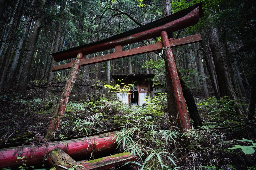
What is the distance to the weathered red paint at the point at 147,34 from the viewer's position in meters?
3.40

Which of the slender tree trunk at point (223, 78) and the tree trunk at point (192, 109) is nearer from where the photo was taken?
the tree trunk at point (192, 109)

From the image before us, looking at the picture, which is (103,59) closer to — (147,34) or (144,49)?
(144,49)

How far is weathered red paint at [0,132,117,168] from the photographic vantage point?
2322mm

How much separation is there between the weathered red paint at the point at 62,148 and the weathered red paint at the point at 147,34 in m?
3.11

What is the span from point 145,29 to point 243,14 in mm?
5828

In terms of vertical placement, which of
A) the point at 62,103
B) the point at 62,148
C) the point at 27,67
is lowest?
the point at 62,148

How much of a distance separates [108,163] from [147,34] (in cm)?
372

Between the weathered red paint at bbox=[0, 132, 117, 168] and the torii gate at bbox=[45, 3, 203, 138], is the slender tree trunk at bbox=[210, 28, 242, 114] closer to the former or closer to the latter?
the torii gate at bbox=[45, 3, 203, 138]

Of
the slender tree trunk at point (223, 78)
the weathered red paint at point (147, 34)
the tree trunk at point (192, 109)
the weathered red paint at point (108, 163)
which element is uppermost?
the weathered red paint at point (147, 34)

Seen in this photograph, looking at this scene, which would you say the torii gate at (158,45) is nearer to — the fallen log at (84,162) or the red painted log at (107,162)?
the fallen log at (84,162)

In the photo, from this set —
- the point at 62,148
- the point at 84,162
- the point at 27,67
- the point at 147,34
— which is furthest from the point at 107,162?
the point at 27,67

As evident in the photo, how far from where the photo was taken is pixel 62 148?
2.71 m

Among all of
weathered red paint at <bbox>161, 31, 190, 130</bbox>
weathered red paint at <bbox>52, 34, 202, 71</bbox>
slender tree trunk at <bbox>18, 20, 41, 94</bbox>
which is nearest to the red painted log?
weathered red paint at <bbox>161, 31, 190, 130</bbox>

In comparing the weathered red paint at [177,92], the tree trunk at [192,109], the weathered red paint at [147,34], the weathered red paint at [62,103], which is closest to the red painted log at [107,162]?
the weathered red paint at [177,92]
